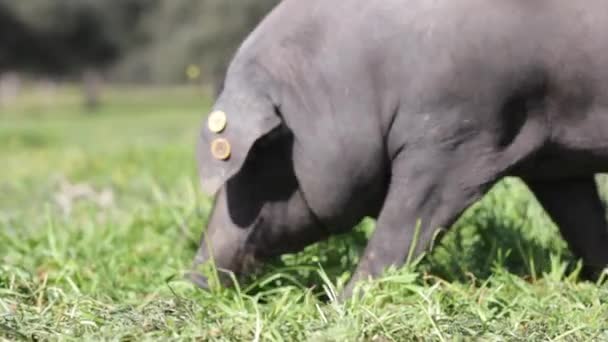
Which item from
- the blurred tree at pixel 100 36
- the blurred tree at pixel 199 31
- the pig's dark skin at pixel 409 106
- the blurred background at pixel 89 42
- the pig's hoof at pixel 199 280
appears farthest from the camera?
the blurred background at pixel 89 42

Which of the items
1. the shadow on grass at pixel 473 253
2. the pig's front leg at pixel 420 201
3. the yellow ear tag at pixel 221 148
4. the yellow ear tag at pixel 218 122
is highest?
the yellow ear tag at pixel 218 122

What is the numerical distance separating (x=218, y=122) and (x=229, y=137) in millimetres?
59

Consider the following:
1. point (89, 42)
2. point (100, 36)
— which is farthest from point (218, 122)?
point (89, 42)

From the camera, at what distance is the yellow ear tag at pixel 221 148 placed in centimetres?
314

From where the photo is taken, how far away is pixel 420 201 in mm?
3068

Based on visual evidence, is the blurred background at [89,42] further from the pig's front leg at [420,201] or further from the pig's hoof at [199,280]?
the pig's front leg at [420,201]

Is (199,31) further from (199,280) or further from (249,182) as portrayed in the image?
(249,182)

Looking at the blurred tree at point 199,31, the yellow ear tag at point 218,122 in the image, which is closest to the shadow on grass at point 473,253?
the yellow ear tag at point 218,122

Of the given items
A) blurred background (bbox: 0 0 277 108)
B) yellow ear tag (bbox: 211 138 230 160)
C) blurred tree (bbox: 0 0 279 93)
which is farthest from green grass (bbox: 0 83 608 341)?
blurred background (bbox: 0 0 277 108)

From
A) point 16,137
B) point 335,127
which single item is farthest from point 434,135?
point 16,137

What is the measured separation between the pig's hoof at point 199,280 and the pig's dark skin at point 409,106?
0.40 metres

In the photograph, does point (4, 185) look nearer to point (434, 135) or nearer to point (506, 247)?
point (506, 247)

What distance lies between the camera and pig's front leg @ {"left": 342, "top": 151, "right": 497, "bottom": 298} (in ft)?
10.00

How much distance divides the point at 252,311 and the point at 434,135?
2.53 ft
